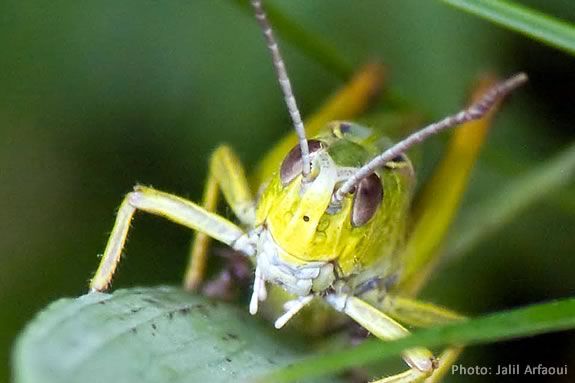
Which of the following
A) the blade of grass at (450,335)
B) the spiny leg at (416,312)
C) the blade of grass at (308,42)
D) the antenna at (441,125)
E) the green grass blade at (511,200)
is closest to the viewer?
the blade of grass at (450,335)

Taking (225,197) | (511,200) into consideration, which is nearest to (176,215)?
(225,197)

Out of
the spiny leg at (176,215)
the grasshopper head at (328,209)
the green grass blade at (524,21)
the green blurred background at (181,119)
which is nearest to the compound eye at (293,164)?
the grasshopper head at (328,209)

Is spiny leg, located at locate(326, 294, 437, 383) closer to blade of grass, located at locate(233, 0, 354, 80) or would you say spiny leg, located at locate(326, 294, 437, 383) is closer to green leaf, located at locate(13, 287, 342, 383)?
green leaf, located at locate(13, 287, 342, 383)

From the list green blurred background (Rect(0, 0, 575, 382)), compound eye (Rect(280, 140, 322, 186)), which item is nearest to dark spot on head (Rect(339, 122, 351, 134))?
compound eye (Rect(280, 140, 322, 186))

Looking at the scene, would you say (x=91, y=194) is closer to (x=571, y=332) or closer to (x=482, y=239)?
(x=482, y=239)

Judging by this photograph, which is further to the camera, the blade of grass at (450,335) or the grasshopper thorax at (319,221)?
the grasshopper thorax at (319,221)

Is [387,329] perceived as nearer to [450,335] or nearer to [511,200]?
[450,335]

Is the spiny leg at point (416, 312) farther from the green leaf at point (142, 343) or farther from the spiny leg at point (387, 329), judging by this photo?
the green leaf at point (142, 343)
